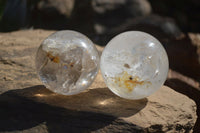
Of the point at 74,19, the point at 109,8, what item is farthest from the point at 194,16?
the point at 74,19

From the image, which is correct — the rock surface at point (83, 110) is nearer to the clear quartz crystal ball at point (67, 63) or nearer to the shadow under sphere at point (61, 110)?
the shadow under sphere at point (61, 110)

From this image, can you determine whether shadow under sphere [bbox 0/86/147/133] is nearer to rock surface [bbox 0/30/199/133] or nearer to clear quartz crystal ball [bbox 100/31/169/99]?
rock surface [bbox 0/30/199/133]

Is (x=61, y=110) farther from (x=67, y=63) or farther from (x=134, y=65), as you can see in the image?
(x=134, y=65)

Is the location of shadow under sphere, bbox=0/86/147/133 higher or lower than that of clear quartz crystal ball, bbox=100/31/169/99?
lower

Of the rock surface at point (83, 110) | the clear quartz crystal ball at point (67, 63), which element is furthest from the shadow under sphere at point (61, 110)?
the clear quartz crystal ball at point (67, 63)

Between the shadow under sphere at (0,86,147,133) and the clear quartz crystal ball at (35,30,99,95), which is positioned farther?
the clear quartz crystal ball at (35,30,99,95)

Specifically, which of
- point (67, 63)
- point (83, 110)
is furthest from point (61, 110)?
point (67, 63)

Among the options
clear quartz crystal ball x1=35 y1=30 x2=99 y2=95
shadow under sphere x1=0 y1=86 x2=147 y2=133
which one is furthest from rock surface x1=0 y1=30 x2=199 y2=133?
clear quartz crystal ball x1=35 y1=30 x2=99 y2=95
